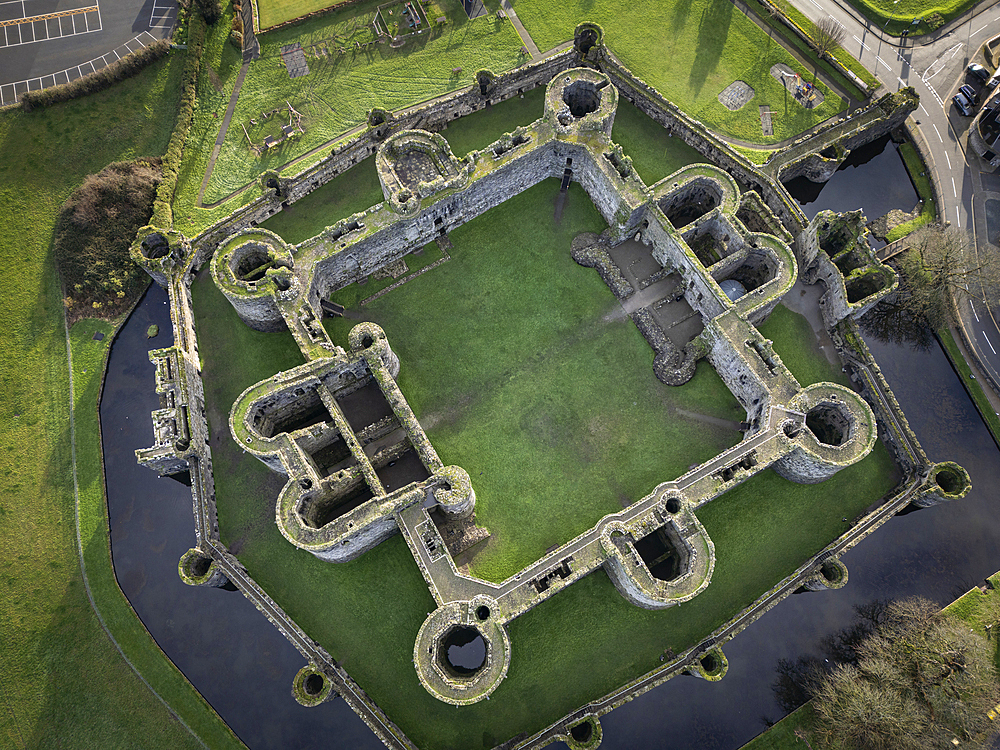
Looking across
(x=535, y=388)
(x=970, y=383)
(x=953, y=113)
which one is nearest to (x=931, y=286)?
(x=970, y=383)

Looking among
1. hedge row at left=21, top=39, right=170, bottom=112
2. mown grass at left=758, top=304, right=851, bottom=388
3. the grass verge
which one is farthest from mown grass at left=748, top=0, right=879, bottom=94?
hedge row at left=21, top=39, right=170, bottom=112

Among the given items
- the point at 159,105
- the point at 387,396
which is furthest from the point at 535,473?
the point at 159,105

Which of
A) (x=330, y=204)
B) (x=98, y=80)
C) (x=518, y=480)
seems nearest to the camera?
(x=518, y=480)

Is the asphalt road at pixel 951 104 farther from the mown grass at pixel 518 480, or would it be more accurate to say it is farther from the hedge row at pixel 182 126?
the hedge row at pixel 182 126

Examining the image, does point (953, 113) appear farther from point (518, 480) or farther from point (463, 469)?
point (463, 469)

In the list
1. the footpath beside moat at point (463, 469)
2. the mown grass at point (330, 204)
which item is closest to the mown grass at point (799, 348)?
the footpath beside moat at point (463, 469)

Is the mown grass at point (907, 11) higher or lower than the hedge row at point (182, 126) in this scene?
lower
